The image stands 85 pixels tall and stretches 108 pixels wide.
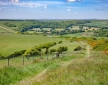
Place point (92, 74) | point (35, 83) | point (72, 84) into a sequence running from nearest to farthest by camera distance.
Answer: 1. point (72, 84)
2. point (35, 83)
3. point (92, 74)

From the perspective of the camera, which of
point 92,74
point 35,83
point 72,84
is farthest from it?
point 92,74

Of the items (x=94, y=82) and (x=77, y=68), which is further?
(x=77, y=68)

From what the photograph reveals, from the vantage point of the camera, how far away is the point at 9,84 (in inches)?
526

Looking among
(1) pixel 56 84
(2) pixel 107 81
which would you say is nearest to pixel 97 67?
(2) pixel 107 81

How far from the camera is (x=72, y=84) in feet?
33.9

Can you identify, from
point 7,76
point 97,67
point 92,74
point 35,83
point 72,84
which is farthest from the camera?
point 97,67

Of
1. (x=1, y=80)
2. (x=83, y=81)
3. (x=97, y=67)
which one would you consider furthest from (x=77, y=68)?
(x=1, y=80)

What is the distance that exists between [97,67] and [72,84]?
5951 millimetres

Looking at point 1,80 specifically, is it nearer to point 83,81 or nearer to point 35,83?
point 35,83

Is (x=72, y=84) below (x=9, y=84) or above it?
above

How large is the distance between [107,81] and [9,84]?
242 inches

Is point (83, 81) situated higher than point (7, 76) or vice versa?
point (83, 81)

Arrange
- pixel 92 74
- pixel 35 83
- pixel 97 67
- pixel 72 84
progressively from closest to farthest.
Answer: pixel 72 84
pixel 35 83
pixel 92 74
pixel 97 67

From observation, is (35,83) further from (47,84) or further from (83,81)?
(83,81)
